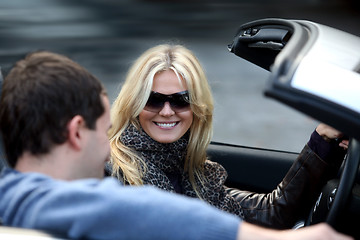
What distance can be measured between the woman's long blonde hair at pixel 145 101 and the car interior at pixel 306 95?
0.66ft

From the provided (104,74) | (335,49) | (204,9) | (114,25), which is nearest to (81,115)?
(335,49)

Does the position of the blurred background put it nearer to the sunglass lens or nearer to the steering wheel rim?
the sunglass lens

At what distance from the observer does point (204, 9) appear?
28.8 ft

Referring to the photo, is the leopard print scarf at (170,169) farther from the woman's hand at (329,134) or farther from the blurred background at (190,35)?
the blurred background at (190,35)

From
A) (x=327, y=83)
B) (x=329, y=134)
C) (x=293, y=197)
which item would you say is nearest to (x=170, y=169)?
(x=293, y=197)

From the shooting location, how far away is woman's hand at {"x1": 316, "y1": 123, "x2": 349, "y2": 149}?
6.69 feet

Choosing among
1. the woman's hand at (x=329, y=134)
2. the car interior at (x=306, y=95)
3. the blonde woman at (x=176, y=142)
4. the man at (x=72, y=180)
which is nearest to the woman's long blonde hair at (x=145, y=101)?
the blonde woman at (x=176, y=142)

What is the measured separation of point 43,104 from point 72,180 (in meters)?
0.17

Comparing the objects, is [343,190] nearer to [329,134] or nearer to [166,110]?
[329,134]

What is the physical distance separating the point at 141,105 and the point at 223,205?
52cm

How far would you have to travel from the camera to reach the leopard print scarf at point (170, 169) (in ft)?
7.28

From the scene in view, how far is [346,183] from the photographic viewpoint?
1.78 metres

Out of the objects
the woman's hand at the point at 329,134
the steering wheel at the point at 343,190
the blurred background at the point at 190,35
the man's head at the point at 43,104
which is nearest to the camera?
the man's head at the point at 43,104

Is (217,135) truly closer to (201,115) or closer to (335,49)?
(201,115)
